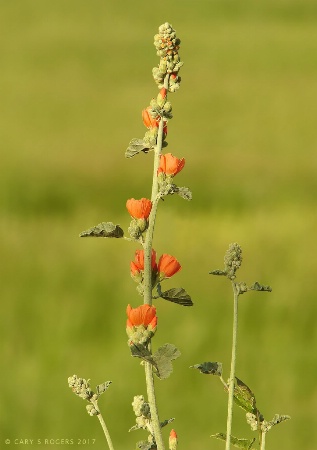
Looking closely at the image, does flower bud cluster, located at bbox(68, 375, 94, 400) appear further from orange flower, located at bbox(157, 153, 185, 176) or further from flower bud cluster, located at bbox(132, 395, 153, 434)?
orange flower, located at bbox(157, 153, 185, 176)

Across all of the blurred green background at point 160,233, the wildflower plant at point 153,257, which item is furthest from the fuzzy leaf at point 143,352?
the blurred green background at point 160,233

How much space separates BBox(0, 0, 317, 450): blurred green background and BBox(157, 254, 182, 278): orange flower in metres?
2.29

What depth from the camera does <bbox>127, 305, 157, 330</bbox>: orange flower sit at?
1008 mm

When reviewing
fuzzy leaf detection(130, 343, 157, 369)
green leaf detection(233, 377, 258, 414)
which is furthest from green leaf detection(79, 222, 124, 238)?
green leaf detection(233, 377, 258, 414)

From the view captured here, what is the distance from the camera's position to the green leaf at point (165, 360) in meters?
0.99

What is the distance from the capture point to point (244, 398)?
1.22m

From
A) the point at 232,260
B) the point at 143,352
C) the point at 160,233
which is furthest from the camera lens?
the point at 160,233

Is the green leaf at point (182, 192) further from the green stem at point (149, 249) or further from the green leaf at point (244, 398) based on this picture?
the green leaf at point (244, 398)

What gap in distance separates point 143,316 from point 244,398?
0.85 feet

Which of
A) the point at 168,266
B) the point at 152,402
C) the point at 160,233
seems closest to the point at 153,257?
the point at 168,266

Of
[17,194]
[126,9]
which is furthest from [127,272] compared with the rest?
[126,9]

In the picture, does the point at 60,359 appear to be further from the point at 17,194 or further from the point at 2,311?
the point at 17,194

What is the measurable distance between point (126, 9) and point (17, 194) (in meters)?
7.38

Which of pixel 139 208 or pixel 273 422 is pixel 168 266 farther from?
pixel 273 422
